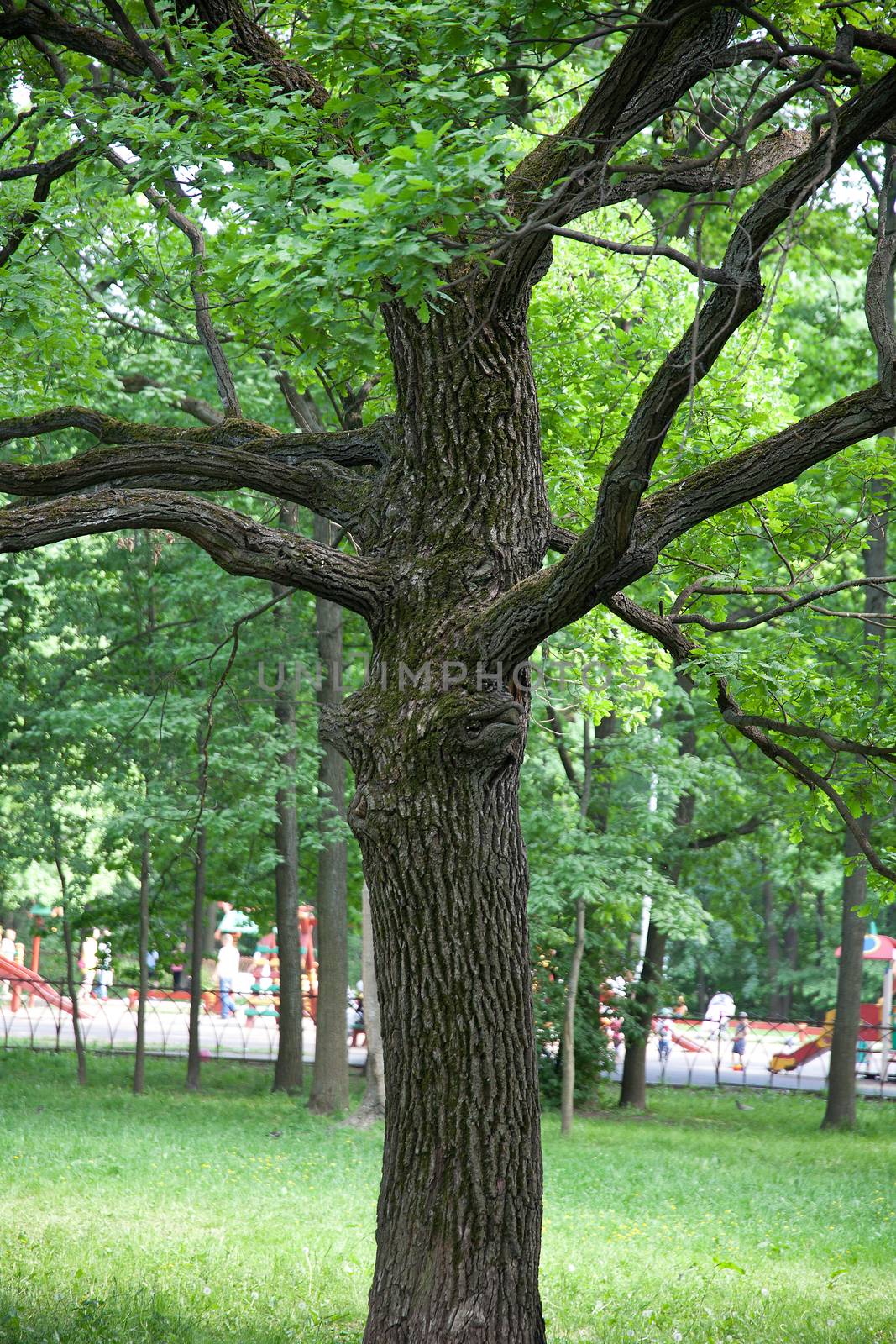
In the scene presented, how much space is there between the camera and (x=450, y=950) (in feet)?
15.4

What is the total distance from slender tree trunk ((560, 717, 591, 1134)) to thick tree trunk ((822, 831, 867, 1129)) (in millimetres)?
3587

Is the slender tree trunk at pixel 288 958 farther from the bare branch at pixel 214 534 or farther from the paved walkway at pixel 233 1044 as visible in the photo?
the bare branch at pixel 214 534

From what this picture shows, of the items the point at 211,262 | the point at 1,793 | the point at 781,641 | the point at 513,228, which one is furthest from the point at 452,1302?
the point at 1,793

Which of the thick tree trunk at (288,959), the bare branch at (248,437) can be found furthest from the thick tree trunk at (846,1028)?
the bare branch at (248,437)

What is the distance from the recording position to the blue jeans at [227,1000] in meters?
29.1

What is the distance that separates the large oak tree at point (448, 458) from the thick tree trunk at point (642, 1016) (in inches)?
484

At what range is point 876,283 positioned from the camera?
13.7 ft

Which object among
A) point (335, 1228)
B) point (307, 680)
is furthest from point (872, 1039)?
point (335, 1228)

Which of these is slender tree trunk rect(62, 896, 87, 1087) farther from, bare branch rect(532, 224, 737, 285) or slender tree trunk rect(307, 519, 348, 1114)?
bare branch rect(532, 224, 737, 285)

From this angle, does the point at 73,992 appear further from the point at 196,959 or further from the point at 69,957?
the point at 196,959

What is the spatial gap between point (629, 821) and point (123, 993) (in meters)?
19.4

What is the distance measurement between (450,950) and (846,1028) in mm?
13083

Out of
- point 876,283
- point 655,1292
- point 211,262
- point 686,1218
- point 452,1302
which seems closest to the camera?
point 876,283

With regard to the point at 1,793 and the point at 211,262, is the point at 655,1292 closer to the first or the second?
the point at 211,262
